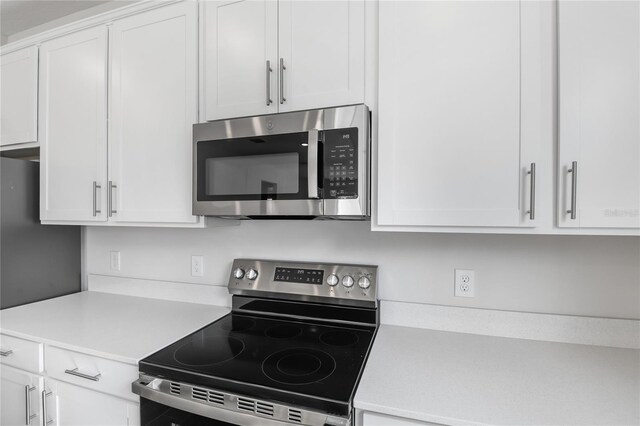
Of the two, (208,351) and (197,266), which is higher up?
(197,266)

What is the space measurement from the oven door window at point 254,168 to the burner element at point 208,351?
22.0 inches

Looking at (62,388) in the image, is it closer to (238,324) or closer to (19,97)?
(238,324)

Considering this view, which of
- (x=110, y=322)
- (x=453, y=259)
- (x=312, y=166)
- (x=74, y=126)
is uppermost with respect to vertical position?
(x=74, y=126)

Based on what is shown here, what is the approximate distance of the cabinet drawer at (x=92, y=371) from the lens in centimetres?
110

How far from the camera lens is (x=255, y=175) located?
1237 millimetres

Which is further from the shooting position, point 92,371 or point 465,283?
point 465,283

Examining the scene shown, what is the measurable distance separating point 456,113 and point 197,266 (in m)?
1.49

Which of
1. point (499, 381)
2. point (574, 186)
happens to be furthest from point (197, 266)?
point (574, 186)

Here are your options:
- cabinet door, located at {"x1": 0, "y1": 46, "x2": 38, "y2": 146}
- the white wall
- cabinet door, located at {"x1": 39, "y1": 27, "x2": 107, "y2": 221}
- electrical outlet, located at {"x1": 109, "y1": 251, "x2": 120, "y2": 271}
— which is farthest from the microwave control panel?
cabinet door, located at {"x1": 0, "y1": 46, "x2": 38, "y2": 146}

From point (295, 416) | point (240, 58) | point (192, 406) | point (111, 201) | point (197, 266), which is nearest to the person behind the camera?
point (295, 416)

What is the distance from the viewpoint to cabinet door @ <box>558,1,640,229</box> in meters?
0.88

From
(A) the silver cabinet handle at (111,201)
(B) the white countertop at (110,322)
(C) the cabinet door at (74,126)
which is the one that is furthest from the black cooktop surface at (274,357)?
(C) the cabinet door at (74,126)

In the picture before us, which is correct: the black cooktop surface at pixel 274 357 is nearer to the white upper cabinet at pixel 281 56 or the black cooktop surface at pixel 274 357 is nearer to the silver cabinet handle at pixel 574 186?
the silver cabinet handle at pixel 574 186

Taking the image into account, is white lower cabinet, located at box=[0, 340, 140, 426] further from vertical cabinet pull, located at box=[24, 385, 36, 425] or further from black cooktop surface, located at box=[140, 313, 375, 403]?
black cooktop surface, located at box=[140, 313, 375, 403]
